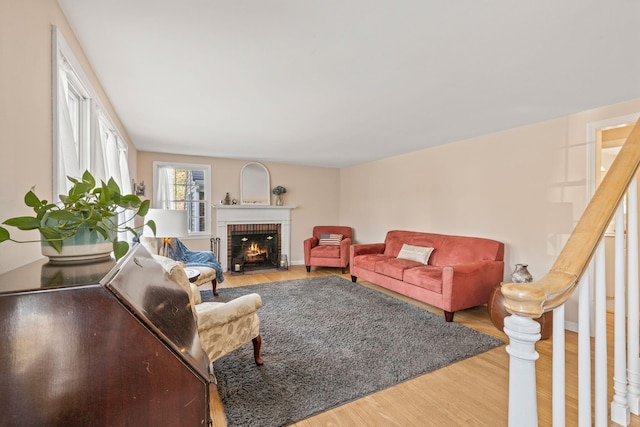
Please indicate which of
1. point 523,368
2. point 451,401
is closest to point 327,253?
point 451,401

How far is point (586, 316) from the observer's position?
84 cm

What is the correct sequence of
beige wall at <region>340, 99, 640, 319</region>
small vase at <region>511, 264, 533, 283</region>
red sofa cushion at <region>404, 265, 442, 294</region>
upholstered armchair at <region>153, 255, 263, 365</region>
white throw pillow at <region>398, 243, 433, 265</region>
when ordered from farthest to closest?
1. white throw pillow at <region>398, 243, 433, 265</region>
2. red sofa cushion at <region>404, 265, 442, 294</region>
3. beige wall at <region>340, 99, 640, 319</region>
4. small vase at <region>511, 264, 533, 283</region>
5. upholstered armchair at <region>153, 255, 263, 365</region>

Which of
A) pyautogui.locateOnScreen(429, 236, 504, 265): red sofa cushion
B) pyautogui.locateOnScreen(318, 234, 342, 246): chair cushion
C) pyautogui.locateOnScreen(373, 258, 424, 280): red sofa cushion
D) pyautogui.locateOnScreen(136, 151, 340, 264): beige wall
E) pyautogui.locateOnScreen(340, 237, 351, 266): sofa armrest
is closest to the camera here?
pyautogui.locateOnScreen(429, 236, 504, 265): red sofa cushion

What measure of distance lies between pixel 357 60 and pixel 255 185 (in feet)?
14.0

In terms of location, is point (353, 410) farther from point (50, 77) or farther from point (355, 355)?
point (50, 77)

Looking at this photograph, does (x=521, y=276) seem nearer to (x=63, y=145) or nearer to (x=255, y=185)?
(x=63, y=145)

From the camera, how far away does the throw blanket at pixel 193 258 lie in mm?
4051

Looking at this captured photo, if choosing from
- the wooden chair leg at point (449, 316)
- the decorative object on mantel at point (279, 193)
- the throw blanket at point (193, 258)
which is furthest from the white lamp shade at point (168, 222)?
the wooden chair leg at point (449, 316)

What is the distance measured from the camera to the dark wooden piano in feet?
1.90

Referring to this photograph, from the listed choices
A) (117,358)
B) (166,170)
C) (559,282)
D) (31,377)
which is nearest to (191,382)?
(117,358)

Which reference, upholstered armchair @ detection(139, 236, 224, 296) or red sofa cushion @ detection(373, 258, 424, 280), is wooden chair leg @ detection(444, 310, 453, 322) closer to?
red sofa cushion @ detection(373, 258, 424, 280)

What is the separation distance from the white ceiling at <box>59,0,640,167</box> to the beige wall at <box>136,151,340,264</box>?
1.89 m

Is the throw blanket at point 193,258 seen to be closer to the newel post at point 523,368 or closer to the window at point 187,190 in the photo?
the window at point 187,190

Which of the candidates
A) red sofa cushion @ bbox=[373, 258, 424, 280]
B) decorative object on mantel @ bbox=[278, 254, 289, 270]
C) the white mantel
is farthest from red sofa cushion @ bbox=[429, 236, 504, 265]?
the white mantel
